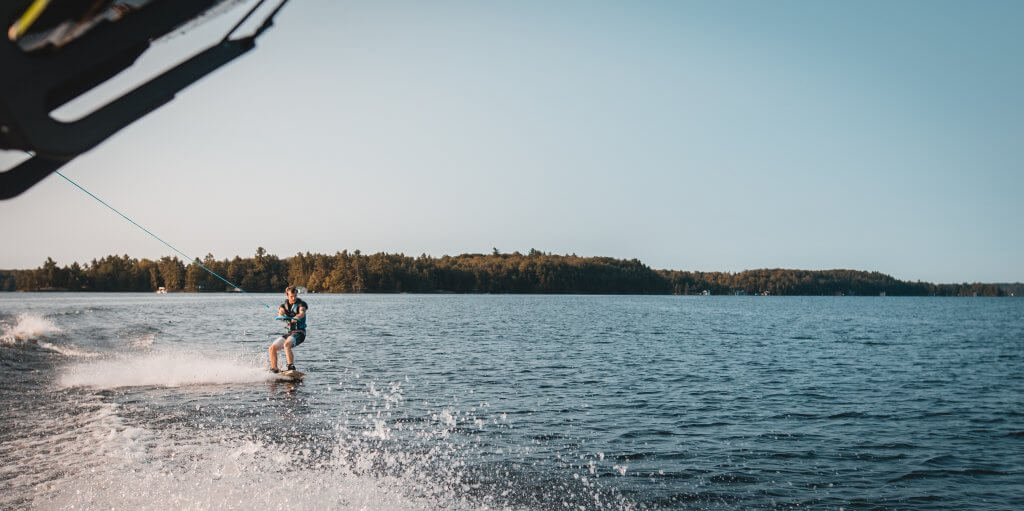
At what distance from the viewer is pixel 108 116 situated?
244 centimetres

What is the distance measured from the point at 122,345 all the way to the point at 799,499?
3013 centimetres

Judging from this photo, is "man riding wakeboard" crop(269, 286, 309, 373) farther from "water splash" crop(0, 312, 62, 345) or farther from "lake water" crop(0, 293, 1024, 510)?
"water splash" crop(0, 312, 62, 345)

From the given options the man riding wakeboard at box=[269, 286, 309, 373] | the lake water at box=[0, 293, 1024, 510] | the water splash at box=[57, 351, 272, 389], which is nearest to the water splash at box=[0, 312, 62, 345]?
the lake water at box=[0, 293, 1024, 510]

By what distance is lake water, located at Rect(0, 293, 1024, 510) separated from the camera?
29.6 ft

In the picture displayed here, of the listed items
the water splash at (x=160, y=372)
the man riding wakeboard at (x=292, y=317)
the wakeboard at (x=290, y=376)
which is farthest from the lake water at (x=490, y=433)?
the man riding wakeboard at (x=292, y=317)

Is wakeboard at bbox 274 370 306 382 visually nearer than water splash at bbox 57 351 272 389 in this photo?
No

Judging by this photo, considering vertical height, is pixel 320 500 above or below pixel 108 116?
below

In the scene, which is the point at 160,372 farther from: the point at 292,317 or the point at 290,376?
the point at 292,317

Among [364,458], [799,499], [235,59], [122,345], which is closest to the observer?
[235,59]

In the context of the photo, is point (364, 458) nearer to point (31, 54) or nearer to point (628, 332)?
point (31, 54)

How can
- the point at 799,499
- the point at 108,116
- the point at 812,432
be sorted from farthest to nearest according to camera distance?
the point at 812,432 → the point at 799,499 → the point at 108,116

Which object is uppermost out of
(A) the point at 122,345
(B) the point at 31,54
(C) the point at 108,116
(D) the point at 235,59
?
(D) the point at 235,59

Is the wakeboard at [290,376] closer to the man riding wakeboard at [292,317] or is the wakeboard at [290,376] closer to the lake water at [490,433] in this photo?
the man riding wakeboard at [292,317]

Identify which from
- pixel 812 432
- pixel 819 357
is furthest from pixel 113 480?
pixel 819 357
